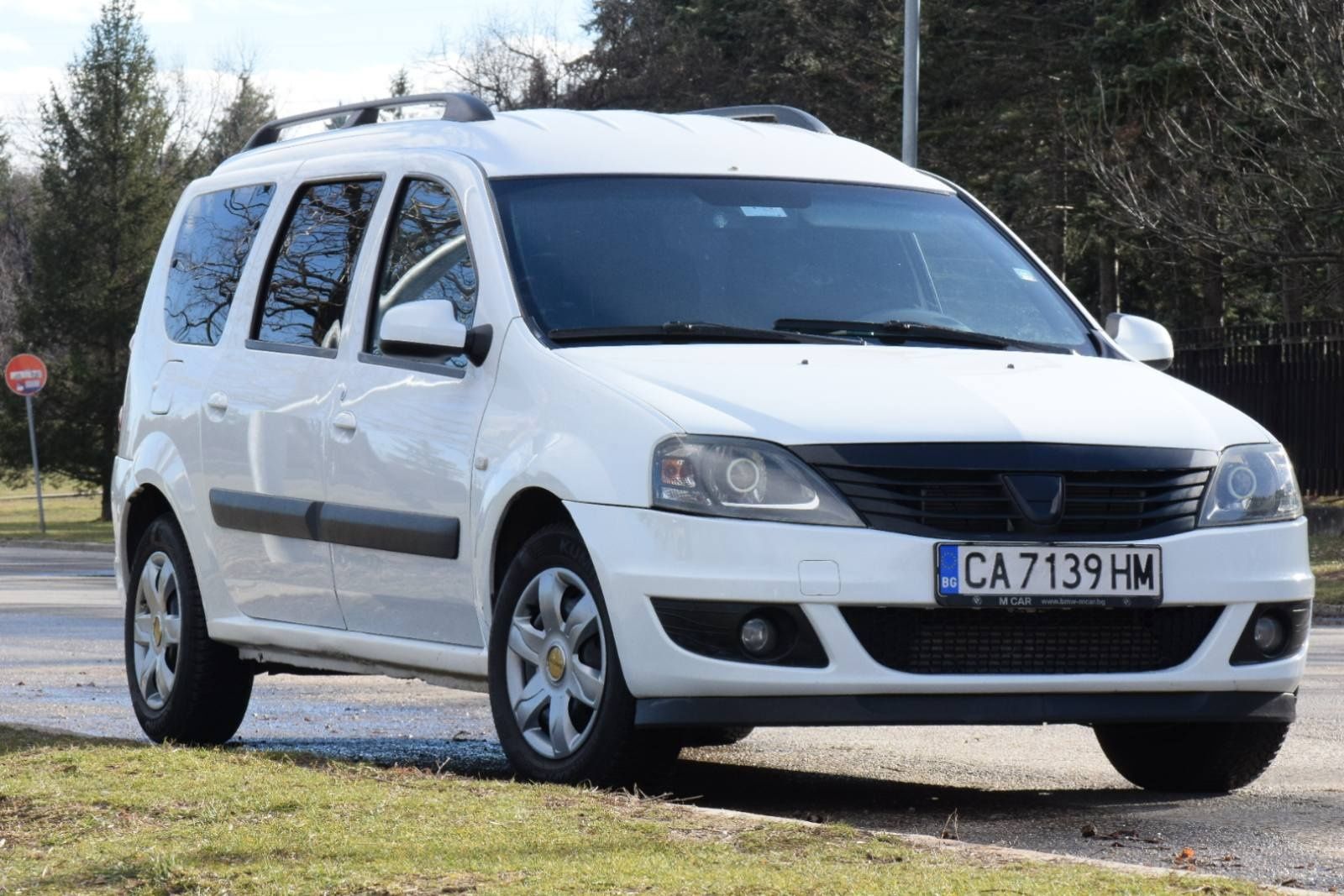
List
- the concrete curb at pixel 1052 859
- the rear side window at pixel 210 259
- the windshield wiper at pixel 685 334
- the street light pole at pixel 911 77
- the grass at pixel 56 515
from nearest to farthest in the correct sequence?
the concrete curb at pixel 1052 859
the windshield wiper at pixel 685 334
the rear side window at pixel 210 259
the street light pole at pixel 911 77
the grass at pixel 56 515

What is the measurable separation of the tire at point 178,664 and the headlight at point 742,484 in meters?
2.91

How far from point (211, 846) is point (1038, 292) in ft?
11.9

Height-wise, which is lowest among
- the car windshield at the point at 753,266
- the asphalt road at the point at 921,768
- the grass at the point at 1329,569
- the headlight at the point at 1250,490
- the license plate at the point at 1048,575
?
the grass at the point at 1329,569

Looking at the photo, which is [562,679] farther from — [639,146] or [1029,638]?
[639,146]

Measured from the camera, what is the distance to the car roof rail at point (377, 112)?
7846 mm

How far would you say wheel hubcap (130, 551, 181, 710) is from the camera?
8516 mm

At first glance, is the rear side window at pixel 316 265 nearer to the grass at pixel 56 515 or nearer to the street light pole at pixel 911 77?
the street light pole at pixel 911 77

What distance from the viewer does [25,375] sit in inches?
1457

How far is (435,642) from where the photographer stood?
7109mm

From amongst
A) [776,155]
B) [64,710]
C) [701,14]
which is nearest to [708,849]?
[776,155]

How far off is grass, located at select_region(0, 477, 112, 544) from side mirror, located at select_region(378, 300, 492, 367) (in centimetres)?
2777

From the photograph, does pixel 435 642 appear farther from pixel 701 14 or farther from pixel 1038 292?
pixel 701 14

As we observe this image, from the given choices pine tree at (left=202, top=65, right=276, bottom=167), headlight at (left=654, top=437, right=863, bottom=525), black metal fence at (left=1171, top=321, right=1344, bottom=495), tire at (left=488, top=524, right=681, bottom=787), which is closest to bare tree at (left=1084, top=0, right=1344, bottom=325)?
black metal fence at (left=1171, top=321, right=1344, bottom=495)

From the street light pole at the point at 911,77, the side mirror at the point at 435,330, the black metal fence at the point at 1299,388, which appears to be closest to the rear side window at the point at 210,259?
the side mirror at the point at 435,330
